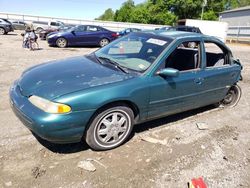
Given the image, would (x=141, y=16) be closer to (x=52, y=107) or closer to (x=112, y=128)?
(x=112, y=128)

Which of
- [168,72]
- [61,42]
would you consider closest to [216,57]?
[168,72]

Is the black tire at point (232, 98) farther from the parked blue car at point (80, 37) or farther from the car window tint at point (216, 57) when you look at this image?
the parked blue car at point (80, 37)

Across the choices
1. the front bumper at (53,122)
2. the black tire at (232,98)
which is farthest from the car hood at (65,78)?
the black tire at (232,98)

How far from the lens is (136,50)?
432cm

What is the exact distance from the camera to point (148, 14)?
5134 centimetres

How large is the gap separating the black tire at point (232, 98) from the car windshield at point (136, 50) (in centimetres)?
235

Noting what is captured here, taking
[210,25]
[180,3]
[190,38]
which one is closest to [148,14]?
[180,3]

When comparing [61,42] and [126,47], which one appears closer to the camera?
[126,47]

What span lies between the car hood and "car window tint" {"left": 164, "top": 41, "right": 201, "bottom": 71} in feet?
3.49

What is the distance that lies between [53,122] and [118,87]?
944 mm

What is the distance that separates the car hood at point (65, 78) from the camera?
321 cm

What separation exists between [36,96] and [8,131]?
1152 millimetres

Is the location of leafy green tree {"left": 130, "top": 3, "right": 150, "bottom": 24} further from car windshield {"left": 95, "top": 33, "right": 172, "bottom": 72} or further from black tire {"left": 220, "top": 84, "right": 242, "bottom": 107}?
car windshield {"left": 95, "top": 33, "right": 172, "bottom": 72}

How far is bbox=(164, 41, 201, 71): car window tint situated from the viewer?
14.0 feet
